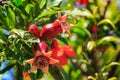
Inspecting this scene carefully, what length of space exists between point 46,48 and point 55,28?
0.10 metres

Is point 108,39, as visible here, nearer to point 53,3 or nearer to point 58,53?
point 53,3

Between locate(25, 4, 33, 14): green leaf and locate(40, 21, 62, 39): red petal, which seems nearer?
locate(40, 21, 62, 39): red petal

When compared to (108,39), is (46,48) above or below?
above

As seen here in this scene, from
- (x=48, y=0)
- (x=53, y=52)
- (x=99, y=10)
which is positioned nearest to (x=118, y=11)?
(x=99, y=10)

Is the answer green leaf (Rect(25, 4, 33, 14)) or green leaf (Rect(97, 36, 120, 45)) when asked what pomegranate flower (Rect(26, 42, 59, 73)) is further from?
green leaf (Rect(97, 36, 120, 45))

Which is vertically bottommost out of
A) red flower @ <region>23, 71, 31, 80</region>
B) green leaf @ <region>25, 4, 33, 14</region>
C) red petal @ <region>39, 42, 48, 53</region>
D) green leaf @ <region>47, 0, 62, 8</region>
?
red flower @ <region>23, 71, 31, 80</region>

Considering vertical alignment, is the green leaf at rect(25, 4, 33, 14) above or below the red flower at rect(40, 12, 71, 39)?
above

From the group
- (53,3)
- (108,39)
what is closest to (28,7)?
(53,3)

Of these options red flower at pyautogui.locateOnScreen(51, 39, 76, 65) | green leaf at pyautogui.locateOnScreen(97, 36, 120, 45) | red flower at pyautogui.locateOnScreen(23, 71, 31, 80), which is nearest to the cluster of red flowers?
red flower at pyautogui.locateOnScreen(51, 39, 76, 65)

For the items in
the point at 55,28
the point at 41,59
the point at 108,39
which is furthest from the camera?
the point at 108,39

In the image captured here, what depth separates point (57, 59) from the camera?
6.11ft

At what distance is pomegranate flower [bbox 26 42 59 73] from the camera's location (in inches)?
67.9

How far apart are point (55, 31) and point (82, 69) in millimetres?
1043

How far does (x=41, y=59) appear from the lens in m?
1.73
